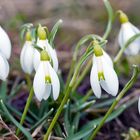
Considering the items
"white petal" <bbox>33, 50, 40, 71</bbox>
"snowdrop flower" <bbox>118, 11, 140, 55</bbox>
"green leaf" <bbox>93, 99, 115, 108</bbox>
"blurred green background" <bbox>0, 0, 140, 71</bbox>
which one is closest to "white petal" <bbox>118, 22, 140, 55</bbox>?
"snowdrop flower" <bbox>118, 11, 140, 55</bbox>

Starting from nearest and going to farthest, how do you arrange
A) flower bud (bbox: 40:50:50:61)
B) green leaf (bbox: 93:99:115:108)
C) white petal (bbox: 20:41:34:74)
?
flower bud (bbox: 40:50:50:61) → white petal (bbox: 20:41:34:74) → green leaf (bbox: 93:99:115:108)

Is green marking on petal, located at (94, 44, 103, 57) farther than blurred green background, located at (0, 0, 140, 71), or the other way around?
blurred green background, located at (0, 0, 140, 71)

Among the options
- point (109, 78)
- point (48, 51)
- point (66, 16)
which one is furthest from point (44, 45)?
point (66, 16)

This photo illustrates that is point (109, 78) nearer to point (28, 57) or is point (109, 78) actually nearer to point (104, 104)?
point (28, 57)

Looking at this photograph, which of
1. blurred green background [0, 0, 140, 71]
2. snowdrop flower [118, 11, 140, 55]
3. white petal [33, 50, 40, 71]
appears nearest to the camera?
white petal [33, 50, 40, 71]

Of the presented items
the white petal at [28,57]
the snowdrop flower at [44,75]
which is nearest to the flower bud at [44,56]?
the snowdrop flower at [44,75]

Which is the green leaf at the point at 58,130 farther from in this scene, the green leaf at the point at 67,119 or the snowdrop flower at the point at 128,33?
the snowdrop flower at the point at 128,33

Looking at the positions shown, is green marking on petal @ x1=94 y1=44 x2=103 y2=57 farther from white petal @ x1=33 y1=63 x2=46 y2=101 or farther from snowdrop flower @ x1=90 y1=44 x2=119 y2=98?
white petal @ x1=33 y1=63 x2=46 y2=101

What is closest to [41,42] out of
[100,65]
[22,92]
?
[100,65]

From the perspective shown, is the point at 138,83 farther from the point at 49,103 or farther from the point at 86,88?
the point at 49,103
